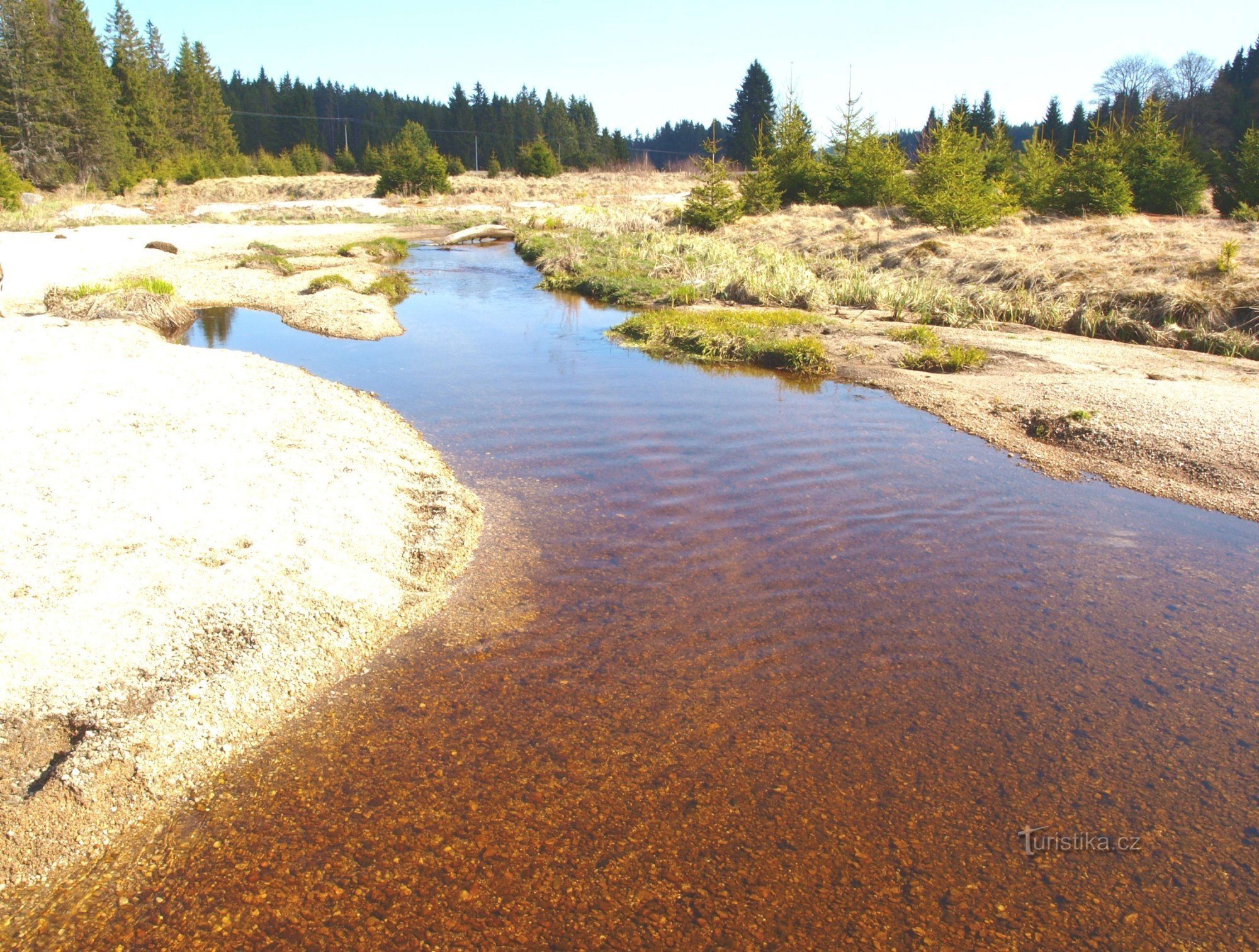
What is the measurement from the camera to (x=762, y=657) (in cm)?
494

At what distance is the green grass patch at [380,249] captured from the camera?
24234 mm

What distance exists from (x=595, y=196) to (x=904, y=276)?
34104 millimetres

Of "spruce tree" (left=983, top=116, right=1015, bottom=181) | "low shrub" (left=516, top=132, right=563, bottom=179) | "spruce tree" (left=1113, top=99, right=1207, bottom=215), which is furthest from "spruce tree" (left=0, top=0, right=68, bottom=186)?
"spruce tree" (left=1113, top=99, right=1207, bottom=215)

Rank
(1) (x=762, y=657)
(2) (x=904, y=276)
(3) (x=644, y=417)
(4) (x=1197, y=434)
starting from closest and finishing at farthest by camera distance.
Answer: (1) (x=762, y=657) → (4) (x=1197, y=434) → (3) (x=644, y=417) → (2) (x=904, y=276)

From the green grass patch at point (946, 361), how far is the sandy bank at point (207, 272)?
8.66 metres

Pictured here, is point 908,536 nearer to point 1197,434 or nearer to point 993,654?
point 993,654

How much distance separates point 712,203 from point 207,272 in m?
17.3

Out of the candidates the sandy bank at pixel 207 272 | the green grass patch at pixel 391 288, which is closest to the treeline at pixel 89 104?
the sandy bank at pixel 207 272

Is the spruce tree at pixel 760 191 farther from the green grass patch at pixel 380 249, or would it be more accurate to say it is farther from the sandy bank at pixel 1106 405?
the sandy bank at pixel 1106 405

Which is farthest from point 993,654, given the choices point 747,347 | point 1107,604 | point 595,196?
point 595,196

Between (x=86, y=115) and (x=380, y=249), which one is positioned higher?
(x=86, y=115)

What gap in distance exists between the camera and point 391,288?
18.6 metres

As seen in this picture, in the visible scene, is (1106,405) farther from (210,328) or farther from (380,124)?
(380,124)

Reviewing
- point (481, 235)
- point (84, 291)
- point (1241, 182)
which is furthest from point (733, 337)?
point (481, 235)
